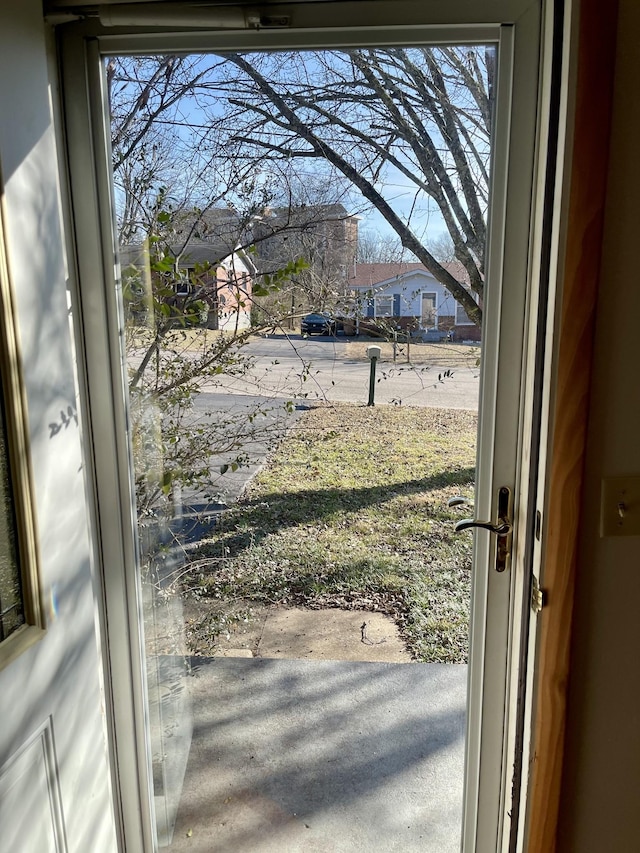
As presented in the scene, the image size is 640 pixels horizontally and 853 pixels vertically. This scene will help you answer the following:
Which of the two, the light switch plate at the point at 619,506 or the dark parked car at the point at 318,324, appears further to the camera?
the dark parked car at the point at 318,324

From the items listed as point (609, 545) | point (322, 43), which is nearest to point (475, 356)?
point (609, 545)

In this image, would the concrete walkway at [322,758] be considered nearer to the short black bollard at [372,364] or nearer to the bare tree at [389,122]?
the short black bollard at [372,364]

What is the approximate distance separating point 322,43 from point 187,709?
1527 millimetres

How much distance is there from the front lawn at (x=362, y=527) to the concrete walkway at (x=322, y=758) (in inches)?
6.2

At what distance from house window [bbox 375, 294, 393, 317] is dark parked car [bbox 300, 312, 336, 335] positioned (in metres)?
0.10

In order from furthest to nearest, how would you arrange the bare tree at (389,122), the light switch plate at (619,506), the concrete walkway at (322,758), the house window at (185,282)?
the concrete walkway at (322,758), the house window at (185,282), the bare tree at (389,122), the light switch plate at (619,506)

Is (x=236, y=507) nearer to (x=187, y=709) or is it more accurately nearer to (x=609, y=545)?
(x=187, y=709)

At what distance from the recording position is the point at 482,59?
1179mm

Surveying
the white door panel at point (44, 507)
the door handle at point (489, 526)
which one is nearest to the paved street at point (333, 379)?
the door handle at point (489, 526)

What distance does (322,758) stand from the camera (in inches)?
59.2

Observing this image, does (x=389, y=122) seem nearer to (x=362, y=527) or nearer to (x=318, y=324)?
(x=318, y=324)

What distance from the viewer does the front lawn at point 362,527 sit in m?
1.36

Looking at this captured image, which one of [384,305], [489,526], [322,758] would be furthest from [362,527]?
[322,758]

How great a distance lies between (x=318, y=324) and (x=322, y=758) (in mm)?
1078
